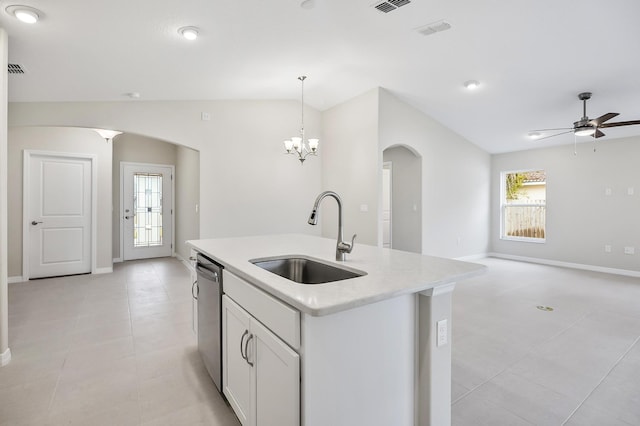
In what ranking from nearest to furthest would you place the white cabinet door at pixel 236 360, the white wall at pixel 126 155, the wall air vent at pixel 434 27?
the white cabinet door at pixel 236 360 < the wall air vent at pixel 434 27 < the white wall at pixel 126 155

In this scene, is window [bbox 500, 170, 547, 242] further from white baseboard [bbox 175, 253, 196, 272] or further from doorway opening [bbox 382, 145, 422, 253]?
white baseboard [bbox 175, 253, 196, 272]

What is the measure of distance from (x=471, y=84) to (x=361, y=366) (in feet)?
14.9

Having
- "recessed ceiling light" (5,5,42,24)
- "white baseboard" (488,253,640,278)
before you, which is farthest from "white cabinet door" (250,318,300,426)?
"white baseboard" (488,253,640,278)

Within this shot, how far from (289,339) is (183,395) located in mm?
1350

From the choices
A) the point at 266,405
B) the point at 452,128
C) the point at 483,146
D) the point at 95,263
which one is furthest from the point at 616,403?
the point at 95,263

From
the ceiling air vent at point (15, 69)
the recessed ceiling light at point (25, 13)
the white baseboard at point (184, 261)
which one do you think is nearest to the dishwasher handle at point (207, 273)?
the recessed ceiling light at point (25, 13)

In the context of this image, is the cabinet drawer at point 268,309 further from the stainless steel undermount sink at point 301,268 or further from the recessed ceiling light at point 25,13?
the recessed ceiling light at point 25,13

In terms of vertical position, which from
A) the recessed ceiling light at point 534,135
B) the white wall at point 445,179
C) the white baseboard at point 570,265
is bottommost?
the white baseboard at point 570,265

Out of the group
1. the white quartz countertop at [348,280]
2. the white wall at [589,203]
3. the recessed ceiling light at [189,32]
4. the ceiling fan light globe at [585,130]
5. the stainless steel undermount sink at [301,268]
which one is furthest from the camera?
the white wall at [589,203]

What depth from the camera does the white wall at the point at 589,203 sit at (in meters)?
5.72

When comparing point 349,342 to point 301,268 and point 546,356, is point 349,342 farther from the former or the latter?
point 546,356

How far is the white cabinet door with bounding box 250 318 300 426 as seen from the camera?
1.20 m

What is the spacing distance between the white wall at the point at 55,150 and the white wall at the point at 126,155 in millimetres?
1086

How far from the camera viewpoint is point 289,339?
124cm
